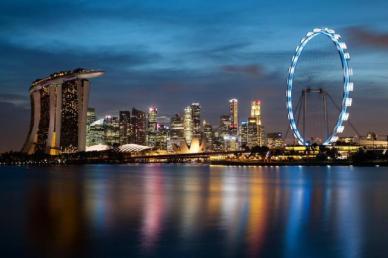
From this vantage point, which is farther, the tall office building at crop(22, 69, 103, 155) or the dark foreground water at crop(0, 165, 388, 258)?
the tall office building at crop(22, 69, 103, 155)

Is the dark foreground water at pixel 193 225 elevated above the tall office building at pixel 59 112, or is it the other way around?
the tall office building at pixel 59 112

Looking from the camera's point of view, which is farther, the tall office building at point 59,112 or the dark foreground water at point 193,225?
the tall office building at point 59,112

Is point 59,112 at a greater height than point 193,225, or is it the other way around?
point 59,112

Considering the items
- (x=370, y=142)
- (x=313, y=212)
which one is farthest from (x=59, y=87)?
(x=313, y=212)

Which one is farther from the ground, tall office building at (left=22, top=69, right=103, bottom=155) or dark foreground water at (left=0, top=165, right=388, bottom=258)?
tall office building at (left=22, top=69, right=103, bottom=155)

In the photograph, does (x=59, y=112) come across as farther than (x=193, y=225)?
Yes

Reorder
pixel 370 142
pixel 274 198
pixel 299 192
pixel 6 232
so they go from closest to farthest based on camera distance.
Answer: pixel 6 232 < pixel 274 198 < pixel 299 192 < pixel 370 142

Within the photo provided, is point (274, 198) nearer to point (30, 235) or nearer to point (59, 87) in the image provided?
point (30, 235)

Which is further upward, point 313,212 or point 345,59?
point 345,59
